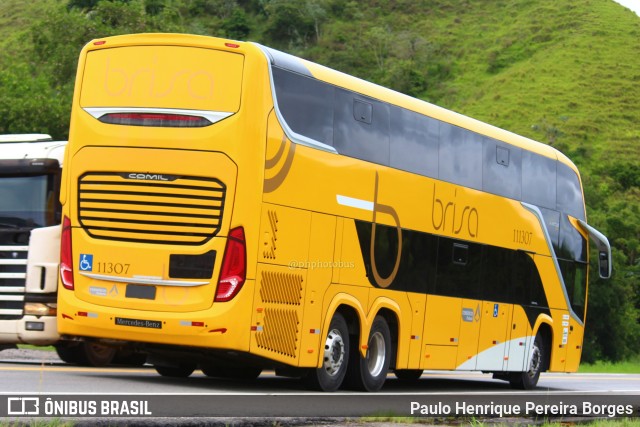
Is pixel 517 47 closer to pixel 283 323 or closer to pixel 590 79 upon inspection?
pixel 590 79

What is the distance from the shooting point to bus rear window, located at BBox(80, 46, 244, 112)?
46.0 ft

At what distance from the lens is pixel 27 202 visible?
52.5 feet

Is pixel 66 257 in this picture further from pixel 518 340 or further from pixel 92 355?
pixel 518 340

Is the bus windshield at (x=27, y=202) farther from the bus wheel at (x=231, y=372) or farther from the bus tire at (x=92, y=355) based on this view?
the bus wheel at (x=231, y=372)

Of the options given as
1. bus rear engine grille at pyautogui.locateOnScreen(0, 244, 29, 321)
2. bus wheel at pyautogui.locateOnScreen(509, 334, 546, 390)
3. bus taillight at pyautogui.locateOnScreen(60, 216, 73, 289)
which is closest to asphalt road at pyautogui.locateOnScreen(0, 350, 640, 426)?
bus rear engine grille at pyautogui.locateOnScreen(0, 244, 29, 321)

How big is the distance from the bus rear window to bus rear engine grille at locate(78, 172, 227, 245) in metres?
0.91

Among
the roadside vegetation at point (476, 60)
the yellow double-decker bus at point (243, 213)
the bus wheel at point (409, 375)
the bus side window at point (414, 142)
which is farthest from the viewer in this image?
the roadside vegetation at point (476, 60)

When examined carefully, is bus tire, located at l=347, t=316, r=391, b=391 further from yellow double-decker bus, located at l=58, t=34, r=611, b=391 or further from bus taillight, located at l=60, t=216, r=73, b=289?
bus taillight, located at l=60, t=216, r=73, b=289

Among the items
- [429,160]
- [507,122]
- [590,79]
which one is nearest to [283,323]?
[429,160]

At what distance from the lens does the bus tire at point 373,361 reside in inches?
629

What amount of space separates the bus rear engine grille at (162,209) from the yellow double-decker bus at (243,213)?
0.06 feet

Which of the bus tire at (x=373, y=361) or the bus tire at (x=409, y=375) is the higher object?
the bus tire at (x=373, y=361)

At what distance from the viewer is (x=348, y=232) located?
15.7 meters

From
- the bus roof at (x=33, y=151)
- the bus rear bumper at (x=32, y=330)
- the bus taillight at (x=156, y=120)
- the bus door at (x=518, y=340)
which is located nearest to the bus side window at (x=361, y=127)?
the bus taillight at (x=156, y=120)
